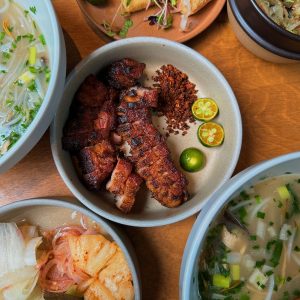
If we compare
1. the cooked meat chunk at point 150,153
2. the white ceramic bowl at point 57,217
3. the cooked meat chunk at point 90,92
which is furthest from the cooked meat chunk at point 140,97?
the white ceramic bowl at point 57,217

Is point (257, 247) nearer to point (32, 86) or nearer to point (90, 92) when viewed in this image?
point (90, 92)

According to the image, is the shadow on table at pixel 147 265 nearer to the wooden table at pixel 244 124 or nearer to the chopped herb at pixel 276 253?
the wooden table at pixel 244 124

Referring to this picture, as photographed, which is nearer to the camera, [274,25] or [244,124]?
[274,25]

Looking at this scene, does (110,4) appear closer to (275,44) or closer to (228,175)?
(275,44)

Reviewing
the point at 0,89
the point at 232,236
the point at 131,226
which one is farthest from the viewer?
the point at 131,226

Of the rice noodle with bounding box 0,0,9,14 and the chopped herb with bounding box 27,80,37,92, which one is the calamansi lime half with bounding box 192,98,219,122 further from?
the rice noodle with bounding box 0,0,9,14

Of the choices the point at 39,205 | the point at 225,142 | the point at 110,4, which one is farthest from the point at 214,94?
the point at 39,205

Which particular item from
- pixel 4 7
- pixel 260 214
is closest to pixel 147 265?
pixel 260 214
